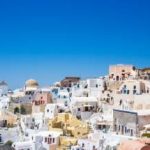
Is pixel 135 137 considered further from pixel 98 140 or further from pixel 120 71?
pixel 120 71

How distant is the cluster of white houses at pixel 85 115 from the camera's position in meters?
37.0

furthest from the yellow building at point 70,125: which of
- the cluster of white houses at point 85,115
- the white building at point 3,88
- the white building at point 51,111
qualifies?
the white building at point 3,88

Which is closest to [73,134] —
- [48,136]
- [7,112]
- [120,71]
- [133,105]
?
[48,136]

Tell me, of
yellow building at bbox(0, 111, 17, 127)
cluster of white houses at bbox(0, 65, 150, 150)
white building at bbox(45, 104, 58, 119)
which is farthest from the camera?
yellow building at bbox(0, 111, 17, 127)

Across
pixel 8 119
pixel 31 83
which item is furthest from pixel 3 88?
pixel 8 119

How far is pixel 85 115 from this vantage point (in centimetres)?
4797

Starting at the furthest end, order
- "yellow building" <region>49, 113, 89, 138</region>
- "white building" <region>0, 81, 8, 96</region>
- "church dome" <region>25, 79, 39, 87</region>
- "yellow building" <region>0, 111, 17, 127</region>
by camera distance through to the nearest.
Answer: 1. "white building" <region>0, 81, 8, 96</region>
2. "church dome" <region>25, 79, 39, 87</region>
3. "yellow building" <region>0, 111, 17, 127</region>
4. "yellow building" <region>49, 113, 89, 138</region>

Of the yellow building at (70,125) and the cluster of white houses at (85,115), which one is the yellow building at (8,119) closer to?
the cluster of white houses at (85,115)

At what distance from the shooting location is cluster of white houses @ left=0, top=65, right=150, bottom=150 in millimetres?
37031

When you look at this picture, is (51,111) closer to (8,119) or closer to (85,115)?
(85,115)

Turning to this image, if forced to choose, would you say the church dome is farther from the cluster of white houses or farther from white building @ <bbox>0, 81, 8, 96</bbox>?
white building @ <bbox>0, 81, 8, 96</bbox>

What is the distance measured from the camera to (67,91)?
204ft

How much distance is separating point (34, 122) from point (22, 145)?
30.5ft

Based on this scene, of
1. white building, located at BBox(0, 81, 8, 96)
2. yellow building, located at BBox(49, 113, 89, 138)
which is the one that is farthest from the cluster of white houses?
white building, located at BBox(0, 81, 8, 96)
